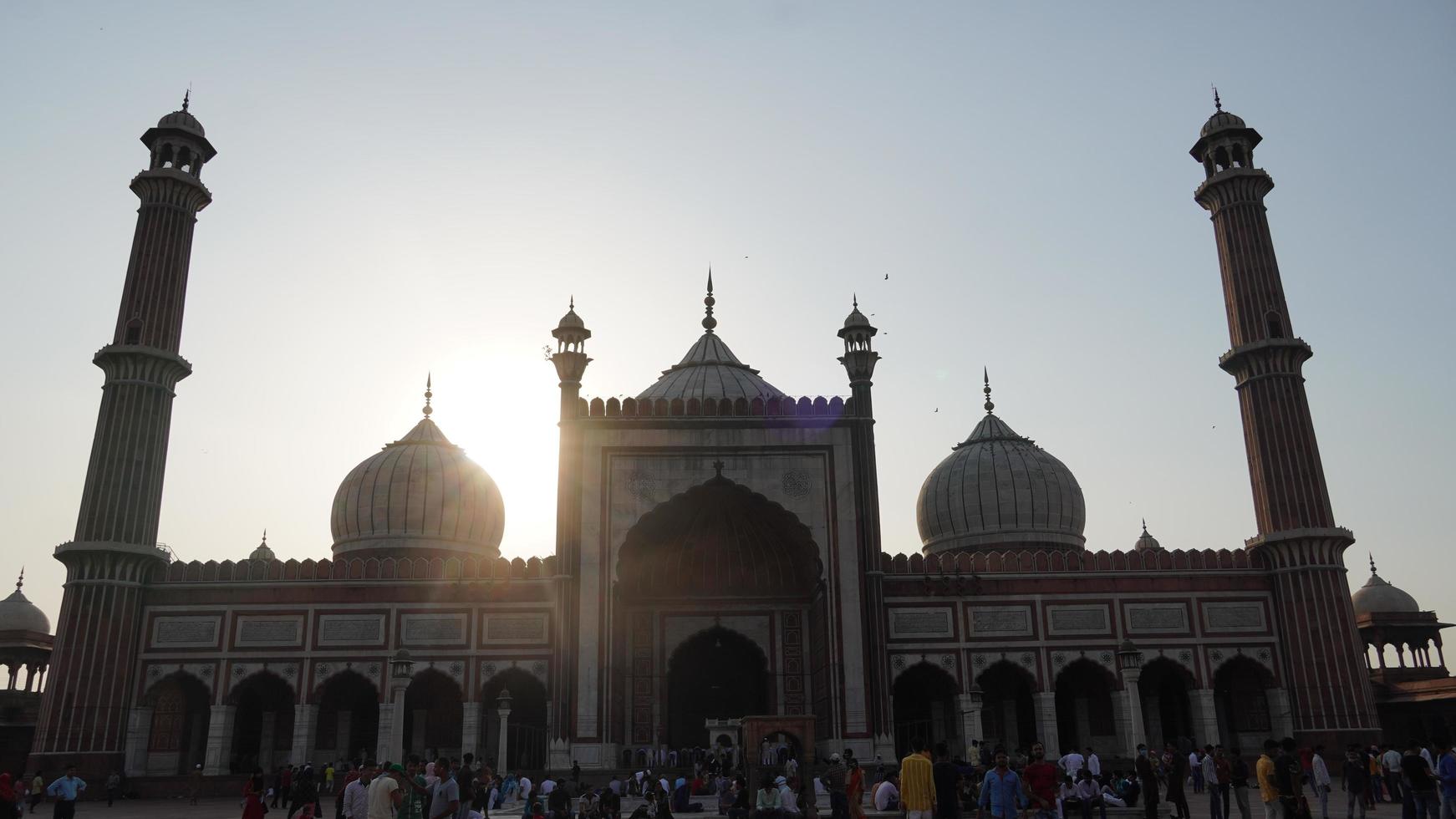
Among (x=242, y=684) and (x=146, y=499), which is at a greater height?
(x=146, y=499)

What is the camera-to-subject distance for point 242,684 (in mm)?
21750

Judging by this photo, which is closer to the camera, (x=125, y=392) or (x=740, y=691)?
(x=125, y=392)

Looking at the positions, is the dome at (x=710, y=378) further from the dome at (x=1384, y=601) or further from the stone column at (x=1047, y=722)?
the dome at (x=1384, y=601)

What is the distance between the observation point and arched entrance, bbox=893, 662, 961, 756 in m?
23.7

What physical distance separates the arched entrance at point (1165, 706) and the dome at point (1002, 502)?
5.57 meters

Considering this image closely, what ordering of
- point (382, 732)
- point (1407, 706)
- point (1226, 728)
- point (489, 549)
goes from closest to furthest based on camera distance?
point (382, 732) → point (1226, 728) → point (1407, 706) → point (489, 549)

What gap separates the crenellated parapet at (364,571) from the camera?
73.4 feet

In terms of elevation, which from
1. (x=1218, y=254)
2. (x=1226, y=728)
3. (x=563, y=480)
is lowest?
(x=1226, y=728)

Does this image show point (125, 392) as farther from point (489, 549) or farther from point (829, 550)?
point (829, 550)

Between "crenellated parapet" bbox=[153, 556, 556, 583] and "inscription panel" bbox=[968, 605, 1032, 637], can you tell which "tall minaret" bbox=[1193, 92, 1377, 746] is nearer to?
"inscription panel" bbox=[968, 605, 1032, 637]

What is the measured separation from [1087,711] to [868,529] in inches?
268

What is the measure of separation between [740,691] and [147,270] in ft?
Result: 51.7

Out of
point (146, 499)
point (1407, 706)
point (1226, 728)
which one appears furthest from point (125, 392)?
point (1407, 706)

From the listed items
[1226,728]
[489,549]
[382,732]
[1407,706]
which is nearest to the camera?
[382,732]
